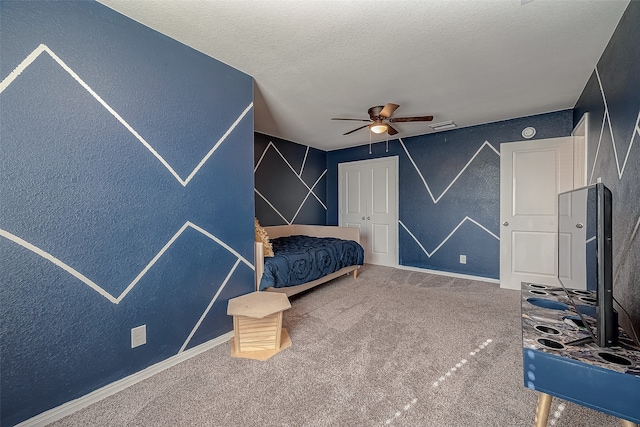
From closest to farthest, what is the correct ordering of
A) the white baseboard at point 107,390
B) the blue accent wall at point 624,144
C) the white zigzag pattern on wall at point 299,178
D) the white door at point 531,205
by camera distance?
the white baseboard at point 107,390 → the blue accent wall at point 624,144 → the white door at point 531,205 → the white zigzag pattern on wall at point 299,178

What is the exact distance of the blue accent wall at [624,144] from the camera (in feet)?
4.66

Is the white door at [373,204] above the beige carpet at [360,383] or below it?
above

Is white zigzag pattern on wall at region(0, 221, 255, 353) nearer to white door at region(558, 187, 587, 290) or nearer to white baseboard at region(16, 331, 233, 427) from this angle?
white baseboard at region(16, 331, 233, 427)

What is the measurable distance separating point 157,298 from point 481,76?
3.16 m

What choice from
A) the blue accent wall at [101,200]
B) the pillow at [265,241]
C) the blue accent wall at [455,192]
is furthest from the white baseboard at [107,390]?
the blue accent wall at [455,192]

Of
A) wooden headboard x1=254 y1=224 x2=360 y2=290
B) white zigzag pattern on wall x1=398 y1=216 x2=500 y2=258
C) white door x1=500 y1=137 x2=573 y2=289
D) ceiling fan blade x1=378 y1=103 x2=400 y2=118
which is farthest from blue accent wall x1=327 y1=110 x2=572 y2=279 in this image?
ceiling fan blade x1=378 y1=103 x2=400 y2=118

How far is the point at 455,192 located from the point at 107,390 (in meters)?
4.36

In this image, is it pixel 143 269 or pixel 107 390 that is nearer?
pixel 107 390

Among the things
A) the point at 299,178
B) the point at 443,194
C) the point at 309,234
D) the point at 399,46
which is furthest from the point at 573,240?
the point at 299,178

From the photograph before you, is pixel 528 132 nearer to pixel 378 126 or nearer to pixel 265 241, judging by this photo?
pixel 378 126

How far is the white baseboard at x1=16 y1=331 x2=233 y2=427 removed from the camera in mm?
1304

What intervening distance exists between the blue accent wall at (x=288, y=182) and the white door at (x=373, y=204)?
471 millimetres

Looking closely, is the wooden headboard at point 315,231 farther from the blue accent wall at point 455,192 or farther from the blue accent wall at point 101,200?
the blue accent wall at point 101,200

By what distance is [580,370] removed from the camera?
902 millimetres
